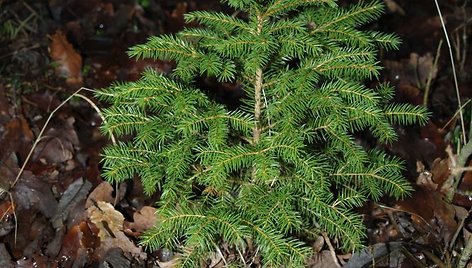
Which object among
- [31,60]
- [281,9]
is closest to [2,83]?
[31,60]

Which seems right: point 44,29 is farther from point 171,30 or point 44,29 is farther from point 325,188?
point 325,188

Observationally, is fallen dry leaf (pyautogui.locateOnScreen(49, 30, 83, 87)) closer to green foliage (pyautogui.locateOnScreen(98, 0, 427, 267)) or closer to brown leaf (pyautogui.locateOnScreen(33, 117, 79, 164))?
brown leaf (pyautogui.locateOnScreen(33, 117, 79, 164))

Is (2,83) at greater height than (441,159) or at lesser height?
lesser

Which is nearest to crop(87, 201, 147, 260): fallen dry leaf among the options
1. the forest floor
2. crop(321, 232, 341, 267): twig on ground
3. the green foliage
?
the forest floor

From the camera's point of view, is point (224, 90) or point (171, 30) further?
point (171, 30)

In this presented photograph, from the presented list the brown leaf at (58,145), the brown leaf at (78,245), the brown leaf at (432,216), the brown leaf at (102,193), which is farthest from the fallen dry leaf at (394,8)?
the brown leaf at (78,245)

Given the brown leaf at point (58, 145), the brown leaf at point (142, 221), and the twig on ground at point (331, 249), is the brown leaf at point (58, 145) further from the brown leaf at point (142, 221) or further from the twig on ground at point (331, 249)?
the twig on ground at point (331, 249)

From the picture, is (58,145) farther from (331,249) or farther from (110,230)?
(331,249)

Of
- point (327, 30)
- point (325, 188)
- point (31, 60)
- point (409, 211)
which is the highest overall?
point (327, 30)
